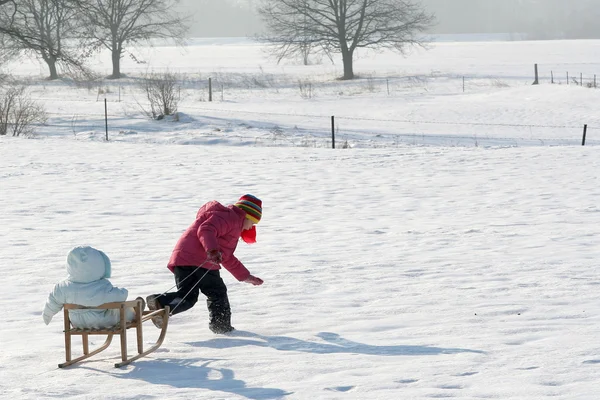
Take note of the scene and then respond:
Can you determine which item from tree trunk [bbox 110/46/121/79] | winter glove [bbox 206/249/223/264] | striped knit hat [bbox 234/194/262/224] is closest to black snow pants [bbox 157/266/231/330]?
winter glove [bbox 206/249/223/264]

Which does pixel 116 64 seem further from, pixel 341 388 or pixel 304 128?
pixel 341 388

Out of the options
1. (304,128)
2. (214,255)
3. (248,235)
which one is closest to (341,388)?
(214,255)

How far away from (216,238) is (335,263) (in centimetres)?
299

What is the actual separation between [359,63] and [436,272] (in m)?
64.3

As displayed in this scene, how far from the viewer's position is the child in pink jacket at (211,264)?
643cm

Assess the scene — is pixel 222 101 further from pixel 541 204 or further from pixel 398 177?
pixel 541 204

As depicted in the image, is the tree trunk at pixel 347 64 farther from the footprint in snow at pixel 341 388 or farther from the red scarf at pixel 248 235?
the footprint in snow at pixel 341 388

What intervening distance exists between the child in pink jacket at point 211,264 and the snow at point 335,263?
229 mm

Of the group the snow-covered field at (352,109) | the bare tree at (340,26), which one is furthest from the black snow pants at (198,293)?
the bare tree at (340,26)

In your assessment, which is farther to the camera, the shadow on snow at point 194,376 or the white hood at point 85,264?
the white hood at point 85,264

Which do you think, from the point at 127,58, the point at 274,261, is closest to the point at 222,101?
the point at 274,261

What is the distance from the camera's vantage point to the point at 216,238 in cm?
633

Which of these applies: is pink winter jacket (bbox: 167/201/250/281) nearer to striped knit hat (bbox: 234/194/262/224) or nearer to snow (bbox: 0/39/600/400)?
striped knit hat (bbox: 234/194/262/224)

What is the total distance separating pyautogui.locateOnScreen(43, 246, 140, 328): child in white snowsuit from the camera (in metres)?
5.67
